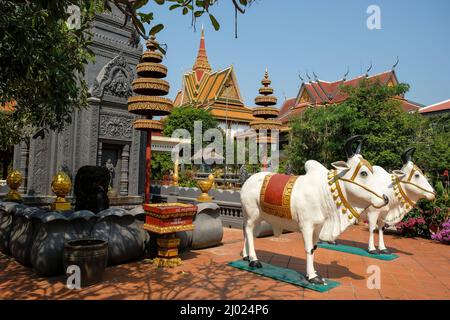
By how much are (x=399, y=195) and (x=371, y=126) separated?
4913 millimetres

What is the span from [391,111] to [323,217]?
845 cm

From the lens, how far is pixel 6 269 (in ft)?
17.0

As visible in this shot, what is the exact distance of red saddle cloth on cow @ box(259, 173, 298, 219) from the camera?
15.7 feet

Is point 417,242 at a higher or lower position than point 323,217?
lower

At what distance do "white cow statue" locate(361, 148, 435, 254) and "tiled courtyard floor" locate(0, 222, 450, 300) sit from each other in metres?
0.77

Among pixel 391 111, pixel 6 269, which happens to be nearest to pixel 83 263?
pixel 6 269

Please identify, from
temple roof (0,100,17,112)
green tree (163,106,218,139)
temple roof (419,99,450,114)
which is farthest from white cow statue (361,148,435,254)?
green tree (163,106,218,139)

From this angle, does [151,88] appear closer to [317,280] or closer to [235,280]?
[235,280]

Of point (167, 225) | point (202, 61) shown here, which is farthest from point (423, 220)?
point (202, 61)

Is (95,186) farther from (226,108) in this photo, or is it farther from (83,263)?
(226,108)

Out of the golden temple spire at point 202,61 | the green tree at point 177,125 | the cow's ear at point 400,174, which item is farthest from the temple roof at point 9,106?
the golden temple spire at point 202,61

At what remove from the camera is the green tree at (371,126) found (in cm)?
1098

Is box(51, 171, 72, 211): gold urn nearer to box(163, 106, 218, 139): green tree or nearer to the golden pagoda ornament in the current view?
the golden pagoda ornament

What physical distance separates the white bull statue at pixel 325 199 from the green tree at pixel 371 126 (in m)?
7.13
